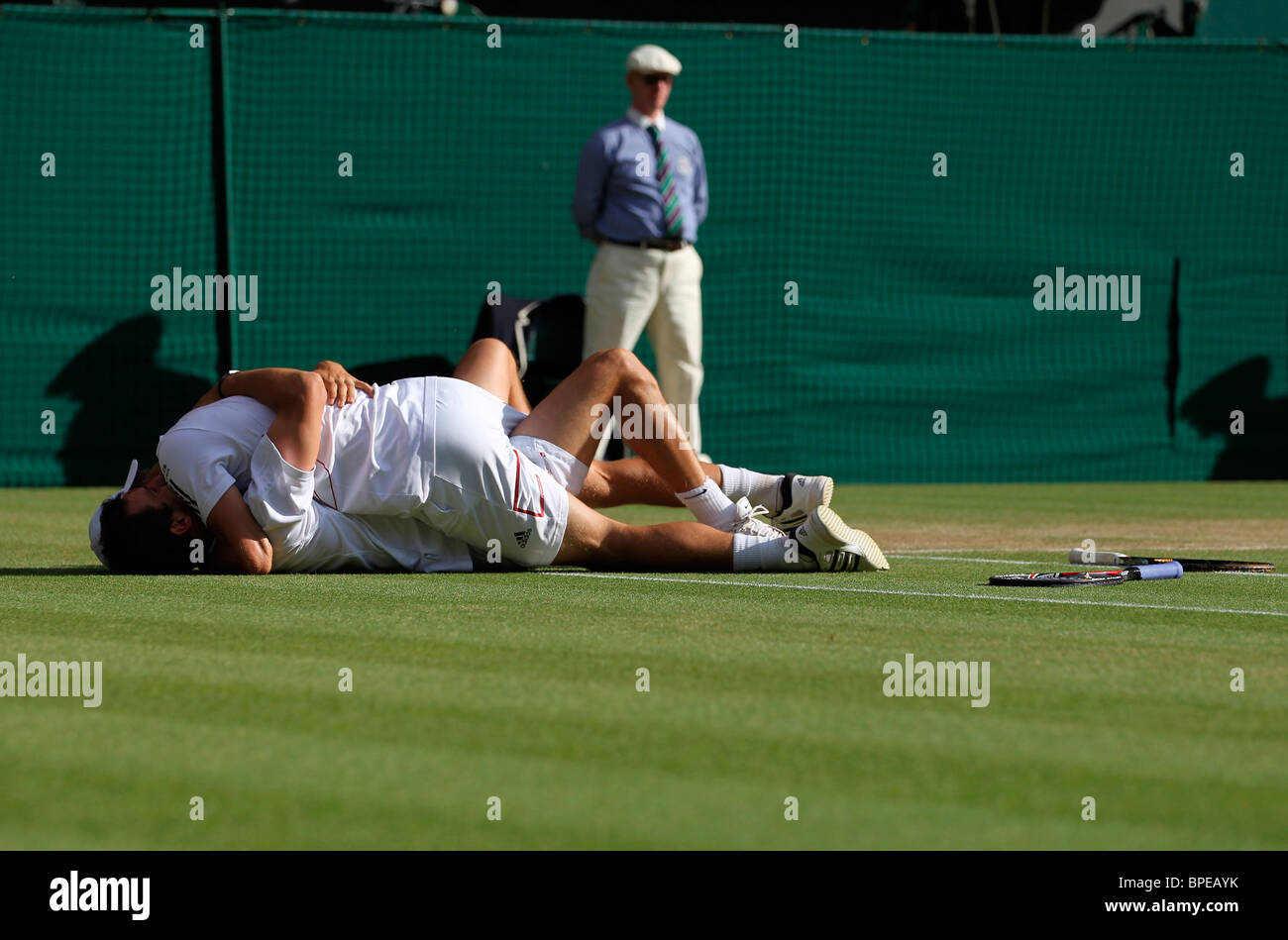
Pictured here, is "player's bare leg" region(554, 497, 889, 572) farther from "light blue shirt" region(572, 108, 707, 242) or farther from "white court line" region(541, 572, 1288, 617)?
"light blue shirt" region(572, 108, 707, 242)

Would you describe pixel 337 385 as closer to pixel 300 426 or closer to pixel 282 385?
pixel 282 385

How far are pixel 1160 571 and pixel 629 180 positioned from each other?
6.59 meters

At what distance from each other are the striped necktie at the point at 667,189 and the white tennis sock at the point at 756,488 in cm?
560

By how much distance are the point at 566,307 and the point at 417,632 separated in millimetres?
7914

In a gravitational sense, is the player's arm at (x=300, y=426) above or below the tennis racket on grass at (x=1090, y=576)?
above

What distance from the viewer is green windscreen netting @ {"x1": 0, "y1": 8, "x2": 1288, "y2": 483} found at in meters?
14.0

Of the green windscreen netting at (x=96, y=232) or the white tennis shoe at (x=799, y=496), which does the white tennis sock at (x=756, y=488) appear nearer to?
the white tennis shoe at (x=799, y=496)

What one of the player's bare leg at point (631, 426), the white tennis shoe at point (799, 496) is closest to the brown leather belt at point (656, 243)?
the white tennis shoe at point (799, 496)

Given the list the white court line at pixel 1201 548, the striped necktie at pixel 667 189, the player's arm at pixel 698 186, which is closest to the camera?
the white court line at pixel 1201 548

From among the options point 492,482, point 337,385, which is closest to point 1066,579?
point 492,482

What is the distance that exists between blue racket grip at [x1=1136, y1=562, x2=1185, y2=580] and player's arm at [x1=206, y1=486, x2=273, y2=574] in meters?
3.43

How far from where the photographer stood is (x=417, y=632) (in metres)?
5.41

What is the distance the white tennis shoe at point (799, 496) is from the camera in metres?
7.48
